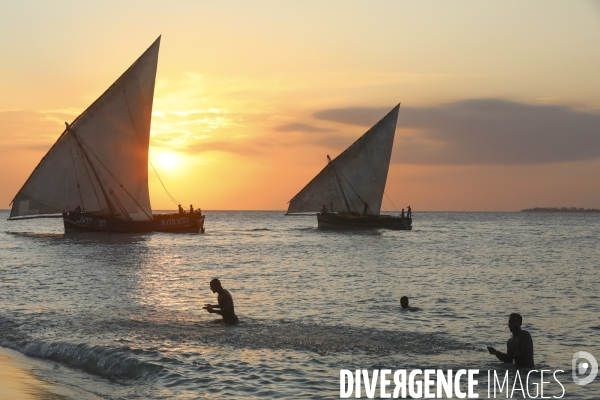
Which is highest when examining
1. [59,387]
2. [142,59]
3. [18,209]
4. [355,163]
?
[142,59]

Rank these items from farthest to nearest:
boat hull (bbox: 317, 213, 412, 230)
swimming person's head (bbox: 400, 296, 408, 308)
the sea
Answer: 1. boat hull (bbox: 317, 213, 412, 230)
2. swimming person's head (bbox: 400, 296, 408, 308)
3. the sea

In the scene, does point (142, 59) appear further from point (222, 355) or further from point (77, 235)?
point (222, 355)

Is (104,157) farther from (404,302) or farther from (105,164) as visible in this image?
(404,302)

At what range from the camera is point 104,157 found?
5891 cm

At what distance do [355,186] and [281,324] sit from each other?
2246 inches

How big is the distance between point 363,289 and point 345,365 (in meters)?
14.8

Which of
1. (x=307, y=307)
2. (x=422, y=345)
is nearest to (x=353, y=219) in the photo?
(x=307, y=307)

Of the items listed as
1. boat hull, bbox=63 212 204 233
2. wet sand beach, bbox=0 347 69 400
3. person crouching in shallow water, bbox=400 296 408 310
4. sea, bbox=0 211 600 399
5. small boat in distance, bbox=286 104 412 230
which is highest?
small boat in distance, bbox=286 104 412 230

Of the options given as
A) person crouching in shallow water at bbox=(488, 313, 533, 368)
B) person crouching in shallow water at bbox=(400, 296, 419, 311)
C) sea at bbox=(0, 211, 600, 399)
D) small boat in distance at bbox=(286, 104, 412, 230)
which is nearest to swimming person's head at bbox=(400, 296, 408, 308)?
person crouching in shallow water at bbox=(400, 296, 419, 311)

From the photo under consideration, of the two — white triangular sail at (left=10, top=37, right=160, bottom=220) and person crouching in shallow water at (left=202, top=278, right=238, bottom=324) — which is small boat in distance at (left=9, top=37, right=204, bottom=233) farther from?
person crouching in shallow water at (left=202, top=278, right=238, bottom=324)

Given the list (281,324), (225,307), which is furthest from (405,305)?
(225,307)

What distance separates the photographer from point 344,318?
20500 mm

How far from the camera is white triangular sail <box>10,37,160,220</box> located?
5781 cm

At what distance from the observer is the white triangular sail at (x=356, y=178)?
7331cm
